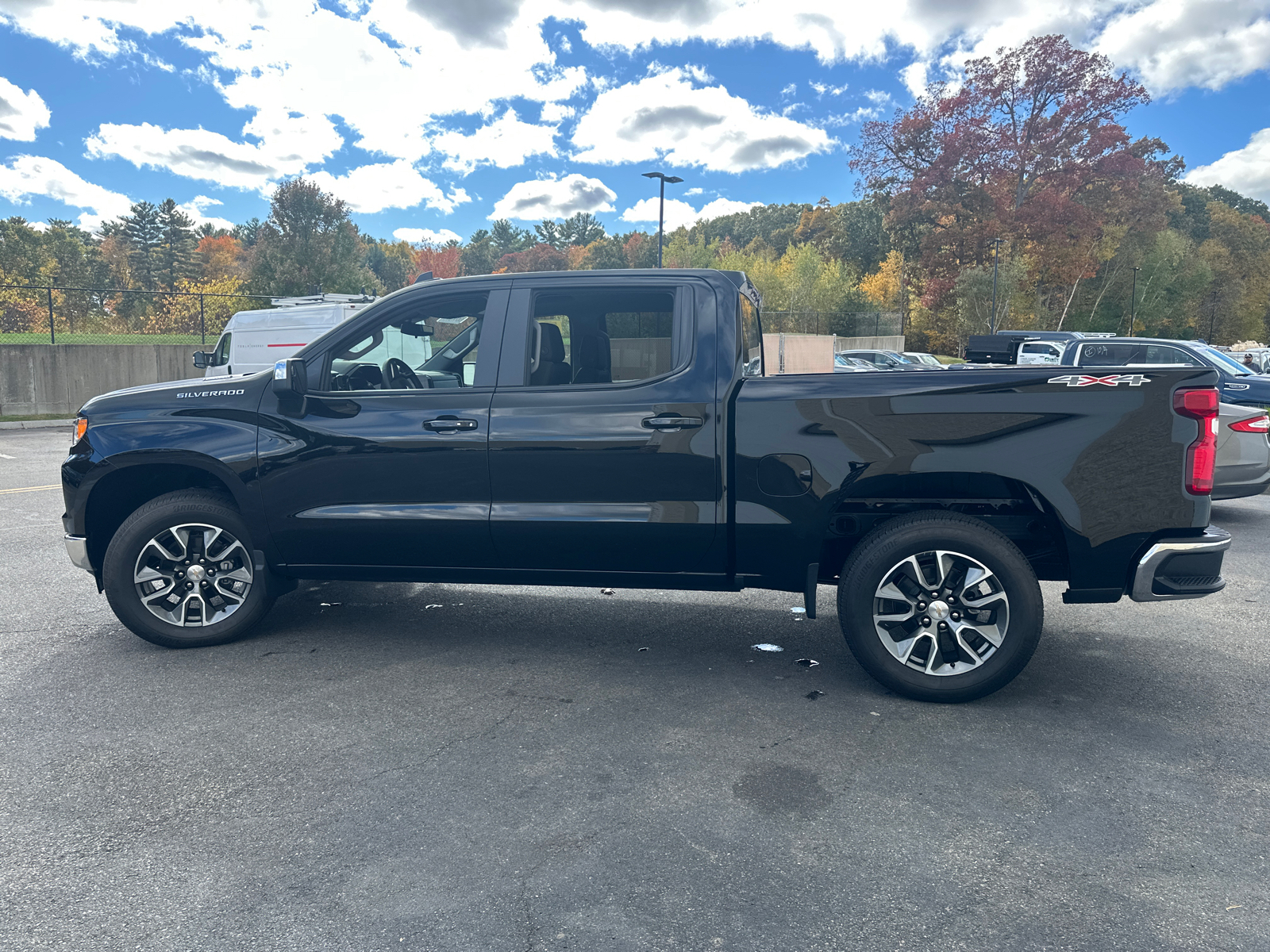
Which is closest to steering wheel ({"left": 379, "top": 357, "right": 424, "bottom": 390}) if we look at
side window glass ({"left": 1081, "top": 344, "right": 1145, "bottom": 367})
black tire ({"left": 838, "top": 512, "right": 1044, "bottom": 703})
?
black tire ({"left": 838, "top": 512, "right": 1044, "bottom": 703})

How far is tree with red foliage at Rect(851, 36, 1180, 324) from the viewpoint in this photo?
168 feet

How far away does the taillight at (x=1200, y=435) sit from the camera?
12.4ft

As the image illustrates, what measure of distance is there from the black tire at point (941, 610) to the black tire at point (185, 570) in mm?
3102

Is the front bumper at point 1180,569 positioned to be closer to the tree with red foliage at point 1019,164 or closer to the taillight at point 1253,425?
the taillight at point 1253,425

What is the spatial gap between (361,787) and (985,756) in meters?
2.40

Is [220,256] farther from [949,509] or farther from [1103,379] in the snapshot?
[1103,379]

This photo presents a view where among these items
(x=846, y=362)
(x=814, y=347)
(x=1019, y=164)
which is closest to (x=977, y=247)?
(x=1019, y=164)

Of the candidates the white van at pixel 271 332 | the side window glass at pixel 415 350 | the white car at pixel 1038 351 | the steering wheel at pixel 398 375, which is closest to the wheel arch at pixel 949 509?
the side window glass at pixel 415 350

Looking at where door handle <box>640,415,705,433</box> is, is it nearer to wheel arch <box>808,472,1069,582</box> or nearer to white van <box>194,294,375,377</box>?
wheel arch <box>808,472,1069,582</box>

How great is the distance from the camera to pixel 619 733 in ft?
12.3

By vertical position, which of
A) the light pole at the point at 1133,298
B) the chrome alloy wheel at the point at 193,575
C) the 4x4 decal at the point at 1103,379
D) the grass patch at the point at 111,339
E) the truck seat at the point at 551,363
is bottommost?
the chrome alloy wheel at the point at 193,575

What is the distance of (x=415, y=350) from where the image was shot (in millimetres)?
4625

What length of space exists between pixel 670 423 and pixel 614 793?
172cm

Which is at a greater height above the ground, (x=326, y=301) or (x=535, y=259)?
(x=535, y=259)
